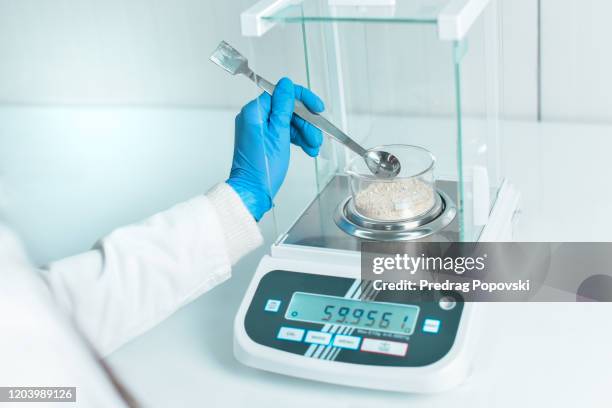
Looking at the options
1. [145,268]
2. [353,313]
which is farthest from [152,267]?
[353,313]

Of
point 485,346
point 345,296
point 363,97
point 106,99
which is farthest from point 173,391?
point 106,99

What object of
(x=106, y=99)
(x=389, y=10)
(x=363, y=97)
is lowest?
(x=106, y=99)

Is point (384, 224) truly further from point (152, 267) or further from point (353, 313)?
point (152, 267)

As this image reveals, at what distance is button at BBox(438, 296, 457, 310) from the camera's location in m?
0.91

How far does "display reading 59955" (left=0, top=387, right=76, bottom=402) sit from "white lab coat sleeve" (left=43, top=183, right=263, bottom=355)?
0.19 metres

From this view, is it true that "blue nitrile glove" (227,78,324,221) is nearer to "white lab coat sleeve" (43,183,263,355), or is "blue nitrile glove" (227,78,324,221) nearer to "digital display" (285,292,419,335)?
"white lab coat sleeve" (43,183,263,355)

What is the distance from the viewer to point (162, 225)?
3.49 ft

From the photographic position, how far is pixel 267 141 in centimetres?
112

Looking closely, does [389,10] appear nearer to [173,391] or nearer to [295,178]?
[295,178]

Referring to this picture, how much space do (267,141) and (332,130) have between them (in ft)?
0.34

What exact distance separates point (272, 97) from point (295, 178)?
0.16 meters

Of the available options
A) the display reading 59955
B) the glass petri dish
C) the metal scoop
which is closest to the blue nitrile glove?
the metal scoop

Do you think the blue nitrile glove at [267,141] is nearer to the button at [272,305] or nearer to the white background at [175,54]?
the button at [272,305]

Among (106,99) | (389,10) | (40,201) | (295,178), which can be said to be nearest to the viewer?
(389,10)
